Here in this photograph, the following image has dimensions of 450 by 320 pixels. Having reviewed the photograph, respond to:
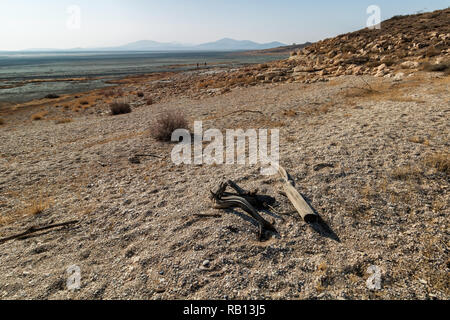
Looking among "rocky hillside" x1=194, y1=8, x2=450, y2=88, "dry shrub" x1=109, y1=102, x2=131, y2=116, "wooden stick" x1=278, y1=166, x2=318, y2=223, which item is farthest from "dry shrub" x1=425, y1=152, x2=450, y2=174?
"dry shrub" x1=109, y1=102, x2=131, y2=116

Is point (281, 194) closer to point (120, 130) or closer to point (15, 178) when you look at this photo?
point (15, 178)

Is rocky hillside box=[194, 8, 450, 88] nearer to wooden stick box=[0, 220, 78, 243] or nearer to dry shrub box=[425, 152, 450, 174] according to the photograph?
dry shrub box=[425, 152, 450, 174]

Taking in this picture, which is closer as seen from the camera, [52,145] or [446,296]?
[446,296]

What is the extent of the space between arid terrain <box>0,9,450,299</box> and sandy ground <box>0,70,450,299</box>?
0.03m

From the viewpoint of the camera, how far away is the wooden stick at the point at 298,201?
501 cm

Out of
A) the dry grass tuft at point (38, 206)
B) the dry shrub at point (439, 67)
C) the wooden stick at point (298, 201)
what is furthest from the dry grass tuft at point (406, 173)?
the dry shrub at point (439, 67)

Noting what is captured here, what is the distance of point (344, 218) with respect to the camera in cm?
502

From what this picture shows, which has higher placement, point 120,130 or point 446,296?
point 120,130

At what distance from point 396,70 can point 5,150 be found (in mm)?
26332

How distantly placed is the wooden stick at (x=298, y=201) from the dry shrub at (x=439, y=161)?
3.68 meters
